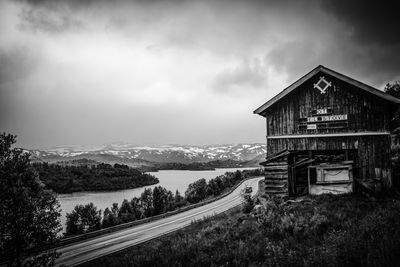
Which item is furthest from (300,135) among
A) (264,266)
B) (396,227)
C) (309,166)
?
(264,266)

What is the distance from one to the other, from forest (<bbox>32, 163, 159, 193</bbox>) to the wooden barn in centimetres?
7846

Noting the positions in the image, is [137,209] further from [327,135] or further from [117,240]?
[327,135]

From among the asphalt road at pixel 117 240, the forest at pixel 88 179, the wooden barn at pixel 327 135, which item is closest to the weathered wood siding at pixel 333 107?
the wooden barn at pixel 327 135

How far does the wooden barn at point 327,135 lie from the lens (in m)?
16.6

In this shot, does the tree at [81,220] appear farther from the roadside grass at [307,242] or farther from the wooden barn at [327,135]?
the wooden barn at [327,135]

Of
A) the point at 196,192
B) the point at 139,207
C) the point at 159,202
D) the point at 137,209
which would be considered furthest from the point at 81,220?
the point at 196,192

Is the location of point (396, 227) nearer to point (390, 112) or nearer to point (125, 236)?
point (390, 112)

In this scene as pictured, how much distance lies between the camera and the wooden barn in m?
16.6

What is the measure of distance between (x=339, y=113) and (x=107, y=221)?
84.9 ft

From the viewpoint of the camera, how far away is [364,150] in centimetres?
1683

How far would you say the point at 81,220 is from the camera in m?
28.9

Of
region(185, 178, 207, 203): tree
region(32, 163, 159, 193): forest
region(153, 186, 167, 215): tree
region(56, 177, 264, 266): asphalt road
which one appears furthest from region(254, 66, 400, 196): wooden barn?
region(32, 163, 159, 193): forest

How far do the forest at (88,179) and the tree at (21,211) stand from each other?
248ft

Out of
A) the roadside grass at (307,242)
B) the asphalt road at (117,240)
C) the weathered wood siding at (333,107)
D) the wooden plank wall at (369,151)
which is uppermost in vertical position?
the weathered wood siding at (333,107)
